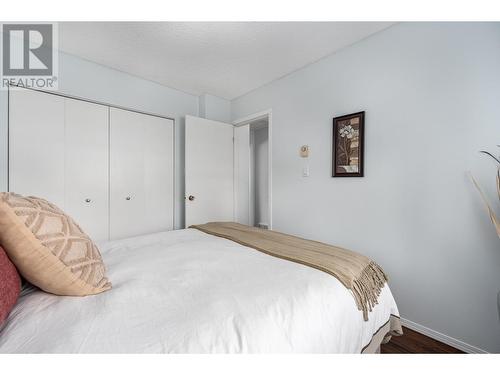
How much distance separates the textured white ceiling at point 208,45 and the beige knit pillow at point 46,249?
6.23 ft

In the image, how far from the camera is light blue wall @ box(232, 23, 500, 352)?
154 centimetres

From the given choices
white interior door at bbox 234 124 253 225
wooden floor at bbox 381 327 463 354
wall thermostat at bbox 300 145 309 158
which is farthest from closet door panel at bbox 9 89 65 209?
wooden floor at bbox 381 327 463 354

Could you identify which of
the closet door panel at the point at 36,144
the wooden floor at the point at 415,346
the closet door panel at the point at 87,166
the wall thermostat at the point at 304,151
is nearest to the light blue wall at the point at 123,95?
the closet door panel at the point at 36,144

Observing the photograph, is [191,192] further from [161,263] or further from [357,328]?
[357,328]

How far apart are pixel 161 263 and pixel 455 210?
2.04m

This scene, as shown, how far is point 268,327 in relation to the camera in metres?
0.77

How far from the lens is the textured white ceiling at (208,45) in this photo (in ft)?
6.53

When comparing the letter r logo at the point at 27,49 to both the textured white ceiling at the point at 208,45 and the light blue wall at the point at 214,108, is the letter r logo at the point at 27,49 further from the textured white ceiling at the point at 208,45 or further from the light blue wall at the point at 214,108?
the light blue wall at the point at 214,108

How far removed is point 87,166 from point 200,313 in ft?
7.92

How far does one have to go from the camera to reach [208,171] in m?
3.35

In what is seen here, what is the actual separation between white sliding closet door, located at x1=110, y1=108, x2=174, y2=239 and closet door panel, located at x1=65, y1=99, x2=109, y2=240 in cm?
8

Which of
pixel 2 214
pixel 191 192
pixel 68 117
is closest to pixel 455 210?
pixel 2 214

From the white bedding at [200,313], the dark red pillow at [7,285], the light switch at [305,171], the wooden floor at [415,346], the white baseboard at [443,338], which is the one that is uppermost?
the light switch at [305,171]

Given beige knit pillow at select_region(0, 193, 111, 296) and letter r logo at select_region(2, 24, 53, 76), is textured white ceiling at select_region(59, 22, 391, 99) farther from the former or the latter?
beige knit pillow at select_region(0, 193, 111, 296)
